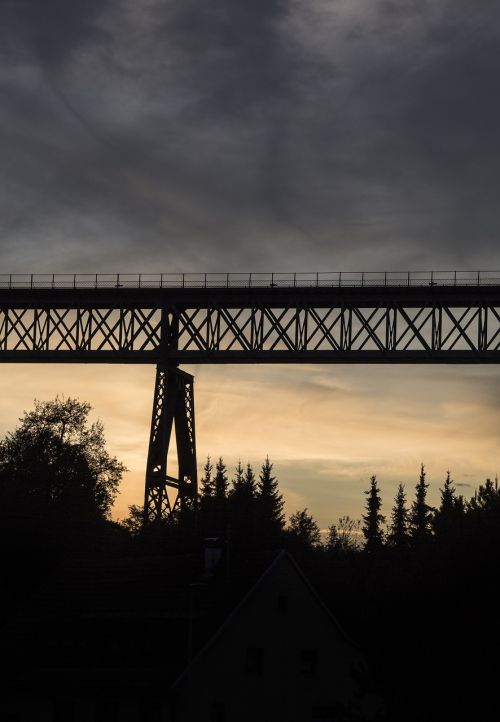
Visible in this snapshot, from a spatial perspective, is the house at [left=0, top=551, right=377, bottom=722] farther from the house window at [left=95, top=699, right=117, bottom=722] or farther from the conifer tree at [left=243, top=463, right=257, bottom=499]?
the conifer tree at [left=243, top=463, right=257, bottom=499]

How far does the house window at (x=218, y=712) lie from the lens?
49.7 metres

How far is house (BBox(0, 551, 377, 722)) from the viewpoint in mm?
48875

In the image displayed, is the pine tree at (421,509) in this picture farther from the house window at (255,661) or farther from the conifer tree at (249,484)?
the house window at (255,661)

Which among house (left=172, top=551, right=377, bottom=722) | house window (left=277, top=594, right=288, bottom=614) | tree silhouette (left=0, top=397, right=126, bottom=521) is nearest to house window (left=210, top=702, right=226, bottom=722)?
house (left=172, top=551, right=377, bottom=722)

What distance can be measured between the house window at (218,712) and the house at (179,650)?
0.04 metres

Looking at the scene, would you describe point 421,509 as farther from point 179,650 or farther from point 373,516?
point 179,650

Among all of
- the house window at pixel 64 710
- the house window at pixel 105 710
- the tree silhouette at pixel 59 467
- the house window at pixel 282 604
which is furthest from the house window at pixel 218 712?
the tree silhouette at pixel 59 467

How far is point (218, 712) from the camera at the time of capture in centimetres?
5009

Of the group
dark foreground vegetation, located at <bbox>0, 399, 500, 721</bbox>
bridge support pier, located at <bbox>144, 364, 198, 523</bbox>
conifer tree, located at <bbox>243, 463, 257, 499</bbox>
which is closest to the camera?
dark foreground vegetation, located at <bbox>0, 399, 500, 721</bbox>

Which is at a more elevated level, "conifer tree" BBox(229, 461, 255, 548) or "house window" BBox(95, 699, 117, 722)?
"conifer tree" BBox(229, 461, 255, 548)

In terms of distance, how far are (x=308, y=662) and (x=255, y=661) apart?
233 cm

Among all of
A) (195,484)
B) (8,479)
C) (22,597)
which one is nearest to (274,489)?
(8,479)

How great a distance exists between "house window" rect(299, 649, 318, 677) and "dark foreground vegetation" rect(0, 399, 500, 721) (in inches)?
78.6

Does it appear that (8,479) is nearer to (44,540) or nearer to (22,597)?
(44,540)
